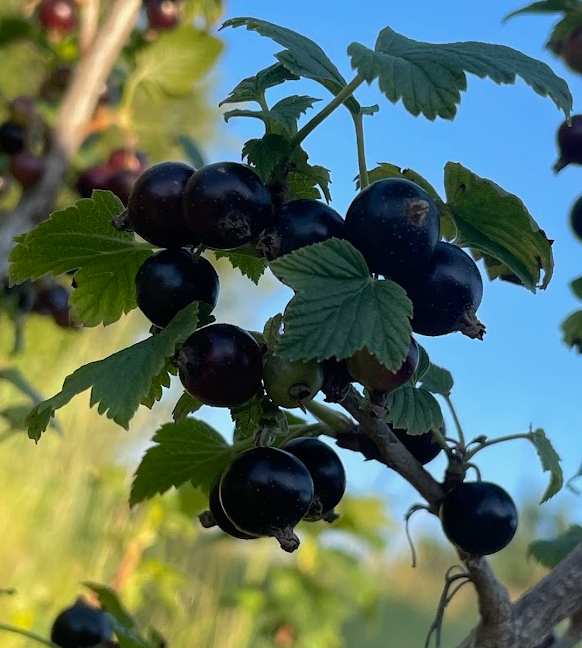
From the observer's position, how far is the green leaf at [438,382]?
566 millimetres

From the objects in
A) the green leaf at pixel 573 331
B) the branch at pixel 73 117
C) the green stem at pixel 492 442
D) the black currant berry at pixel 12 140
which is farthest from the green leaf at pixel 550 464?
the black currant berry at pixel 12 140

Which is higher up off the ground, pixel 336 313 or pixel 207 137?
pixel 207 137

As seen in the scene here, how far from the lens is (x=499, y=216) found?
46 centimetres

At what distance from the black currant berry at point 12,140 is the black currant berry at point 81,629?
85 cm

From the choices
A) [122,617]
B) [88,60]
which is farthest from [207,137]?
[122,617]

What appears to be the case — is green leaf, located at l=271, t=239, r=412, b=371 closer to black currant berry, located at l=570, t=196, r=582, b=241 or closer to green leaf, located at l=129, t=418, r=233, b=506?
green leaf, located at l=129, t=418, r=233, b=506

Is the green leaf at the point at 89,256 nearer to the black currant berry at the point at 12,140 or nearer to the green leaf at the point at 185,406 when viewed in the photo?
the green leaf at the point at 185,406

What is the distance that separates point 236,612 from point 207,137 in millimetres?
3823

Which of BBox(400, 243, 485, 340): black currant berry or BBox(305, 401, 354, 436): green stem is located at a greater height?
BBox(400, 243, 485, 340): black currant berry

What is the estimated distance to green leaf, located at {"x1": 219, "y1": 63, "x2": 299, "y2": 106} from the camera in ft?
1.50

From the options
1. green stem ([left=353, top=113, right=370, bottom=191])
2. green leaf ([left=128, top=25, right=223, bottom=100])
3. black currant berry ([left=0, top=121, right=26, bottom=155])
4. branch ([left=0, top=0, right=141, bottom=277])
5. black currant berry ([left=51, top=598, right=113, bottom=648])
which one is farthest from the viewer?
green leaf ([left=128, top=25, right=223, bottom=100])

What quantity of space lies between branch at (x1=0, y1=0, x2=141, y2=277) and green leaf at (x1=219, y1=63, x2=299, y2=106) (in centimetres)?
68

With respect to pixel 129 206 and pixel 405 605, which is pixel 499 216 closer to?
pixel 129 206

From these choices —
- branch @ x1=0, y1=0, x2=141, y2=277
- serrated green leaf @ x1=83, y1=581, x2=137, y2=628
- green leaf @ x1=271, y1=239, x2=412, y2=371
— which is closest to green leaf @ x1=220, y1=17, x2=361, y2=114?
green leaf @ x1=271, y1=239, x2=412, y2=371
